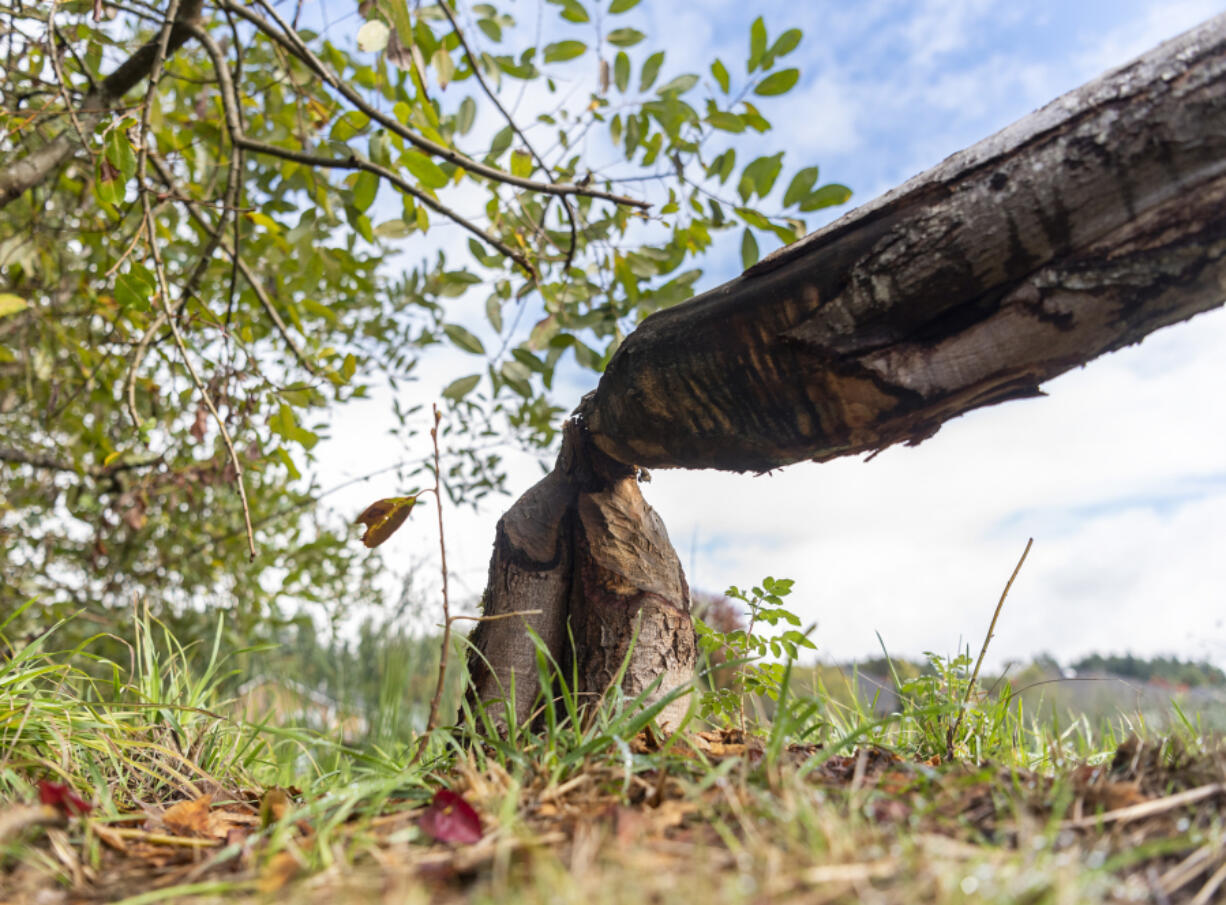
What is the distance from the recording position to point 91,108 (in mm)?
2602

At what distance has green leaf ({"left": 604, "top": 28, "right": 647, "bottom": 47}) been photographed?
99.1 inches

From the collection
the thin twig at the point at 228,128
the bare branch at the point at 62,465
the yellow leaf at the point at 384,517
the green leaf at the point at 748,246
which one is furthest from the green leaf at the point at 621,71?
the bare branch at the point at 62,465

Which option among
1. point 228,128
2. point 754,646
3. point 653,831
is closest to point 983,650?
point 754,646

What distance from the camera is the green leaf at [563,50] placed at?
8.25ft

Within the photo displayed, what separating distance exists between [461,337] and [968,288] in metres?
1.68

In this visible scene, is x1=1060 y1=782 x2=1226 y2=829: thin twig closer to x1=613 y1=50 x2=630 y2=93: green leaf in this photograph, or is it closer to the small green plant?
the small green plant

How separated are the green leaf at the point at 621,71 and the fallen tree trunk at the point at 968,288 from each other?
1.34 metres

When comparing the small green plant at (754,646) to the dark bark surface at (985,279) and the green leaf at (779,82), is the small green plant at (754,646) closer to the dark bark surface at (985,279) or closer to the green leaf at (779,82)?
the dark bark surface at (985,279)

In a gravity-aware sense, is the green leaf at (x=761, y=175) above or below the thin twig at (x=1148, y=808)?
above

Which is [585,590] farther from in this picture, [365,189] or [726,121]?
[726,121]

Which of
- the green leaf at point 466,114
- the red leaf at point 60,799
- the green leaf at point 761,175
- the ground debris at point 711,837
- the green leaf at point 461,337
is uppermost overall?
the green leaf at point 466,114

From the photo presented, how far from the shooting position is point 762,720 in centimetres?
215

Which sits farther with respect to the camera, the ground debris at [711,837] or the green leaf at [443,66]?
the green leaf at [443,66]

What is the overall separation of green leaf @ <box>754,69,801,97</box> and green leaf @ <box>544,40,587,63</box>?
2.00ft
